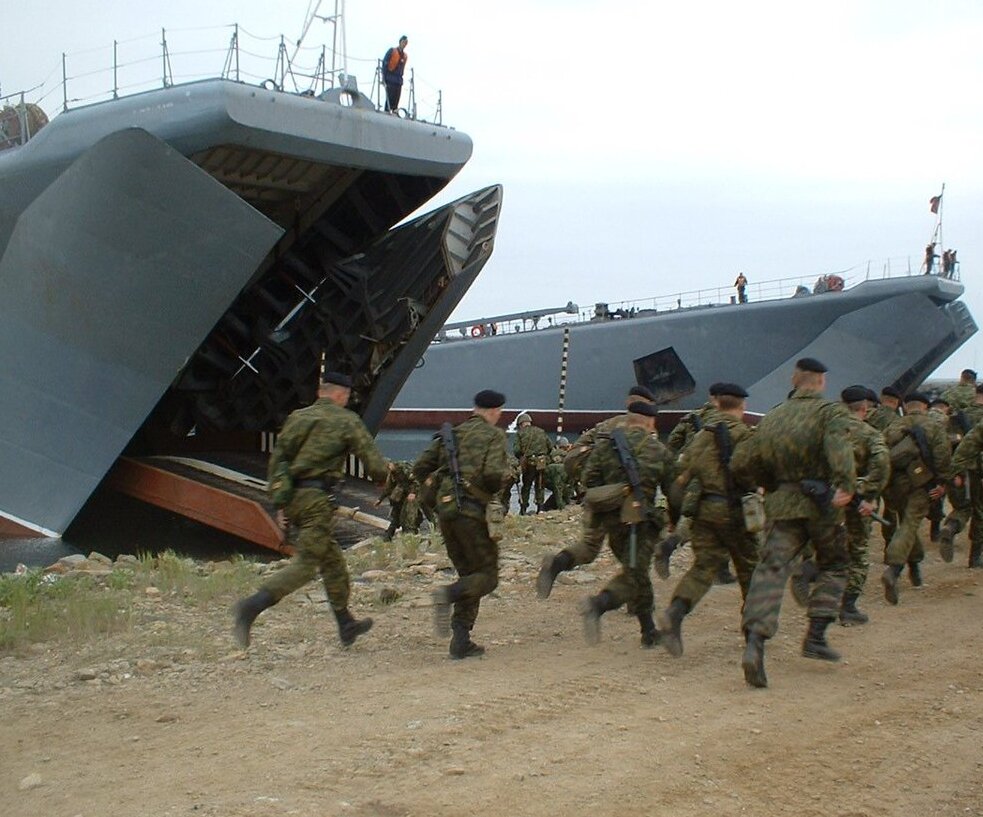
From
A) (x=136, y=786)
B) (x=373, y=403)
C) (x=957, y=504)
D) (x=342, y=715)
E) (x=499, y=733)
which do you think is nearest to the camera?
(x=136, y=786)

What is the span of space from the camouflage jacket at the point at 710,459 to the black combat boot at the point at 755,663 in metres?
0.75

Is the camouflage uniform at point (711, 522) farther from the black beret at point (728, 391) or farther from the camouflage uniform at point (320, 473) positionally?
the camouflage uniform at point (320, 473)

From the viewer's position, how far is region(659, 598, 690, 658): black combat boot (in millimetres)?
5113

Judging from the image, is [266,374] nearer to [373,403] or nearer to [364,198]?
[373,403]

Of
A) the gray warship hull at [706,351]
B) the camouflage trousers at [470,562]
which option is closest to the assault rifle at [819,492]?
the camouflage trousers at [470,562]

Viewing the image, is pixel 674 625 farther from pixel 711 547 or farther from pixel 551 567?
pixel 551 567

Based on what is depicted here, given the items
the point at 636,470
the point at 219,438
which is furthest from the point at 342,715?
the point at 219,438

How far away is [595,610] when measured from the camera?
5.31 metres

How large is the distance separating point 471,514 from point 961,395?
→ 6.99 metres

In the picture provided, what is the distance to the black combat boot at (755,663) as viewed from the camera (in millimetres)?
4605

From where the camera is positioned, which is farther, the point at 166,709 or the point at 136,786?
the point at 166,709

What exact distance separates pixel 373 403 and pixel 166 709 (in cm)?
1006

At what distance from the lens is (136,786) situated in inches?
141

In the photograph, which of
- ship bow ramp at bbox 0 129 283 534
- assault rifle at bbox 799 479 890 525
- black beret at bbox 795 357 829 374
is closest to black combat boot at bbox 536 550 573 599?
assault rifle at bbox 799 479 890 525
